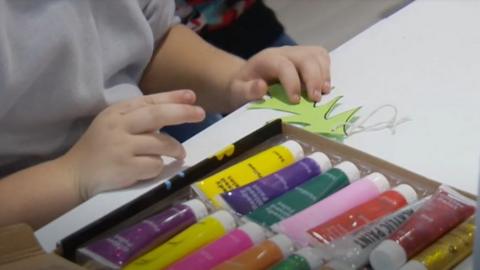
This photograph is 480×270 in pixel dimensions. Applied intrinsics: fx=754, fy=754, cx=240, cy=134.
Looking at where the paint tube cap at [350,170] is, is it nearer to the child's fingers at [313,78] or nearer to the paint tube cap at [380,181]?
the paint tube cap at [380,181]

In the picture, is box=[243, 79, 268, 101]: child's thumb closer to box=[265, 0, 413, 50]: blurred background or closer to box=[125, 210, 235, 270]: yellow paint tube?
box=[125, 210, 235, 270]: yellow paint tube

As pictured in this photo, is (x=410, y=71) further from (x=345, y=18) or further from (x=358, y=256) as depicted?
(x=345, y=18)

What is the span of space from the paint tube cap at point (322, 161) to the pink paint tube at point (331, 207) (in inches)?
1.1

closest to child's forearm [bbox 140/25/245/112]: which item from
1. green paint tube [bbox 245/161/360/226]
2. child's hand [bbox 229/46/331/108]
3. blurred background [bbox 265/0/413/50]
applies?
child's hand [bbox 229/46/331/108]

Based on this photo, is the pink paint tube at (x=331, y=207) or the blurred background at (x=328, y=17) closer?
the pink paint tube at (x=331, y=207)

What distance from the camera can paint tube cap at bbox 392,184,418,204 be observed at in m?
0.49

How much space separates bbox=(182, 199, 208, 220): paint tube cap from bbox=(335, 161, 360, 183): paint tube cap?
0.32 feet

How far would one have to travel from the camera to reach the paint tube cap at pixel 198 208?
0.50 m

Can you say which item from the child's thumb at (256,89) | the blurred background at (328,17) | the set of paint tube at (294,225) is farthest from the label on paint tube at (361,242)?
the blurred background at (328,17)

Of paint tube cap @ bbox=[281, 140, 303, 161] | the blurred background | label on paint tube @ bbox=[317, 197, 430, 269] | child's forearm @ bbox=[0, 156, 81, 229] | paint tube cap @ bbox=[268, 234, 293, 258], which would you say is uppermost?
paint tube cap @ bbox=[281, 140, 303, 161]

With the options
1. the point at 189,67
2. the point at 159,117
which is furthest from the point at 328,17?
the point at 159,117

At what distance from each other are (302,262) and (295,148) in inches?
5.2

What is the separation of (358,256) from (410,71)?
27cm

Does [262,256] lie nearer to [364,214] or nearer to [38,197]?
[364,214]
